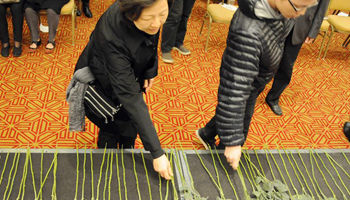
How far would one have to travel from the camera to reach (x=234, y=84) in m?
1.33

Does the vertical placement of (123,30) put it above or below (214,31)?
above

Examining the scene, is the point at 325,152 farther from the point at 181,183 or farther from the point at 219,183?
the point at 181,183

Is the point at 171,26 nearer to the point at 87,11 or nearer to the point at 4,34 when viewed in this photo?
the point at 87,11

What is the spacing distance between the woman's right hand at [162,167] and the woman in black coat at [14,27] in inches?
105

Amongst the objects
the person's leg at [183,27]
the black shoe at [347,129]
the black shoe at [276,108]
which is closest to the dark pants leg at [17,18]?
the person's leg at [183,27]

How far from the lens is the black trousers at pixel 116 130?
1611 millimetres

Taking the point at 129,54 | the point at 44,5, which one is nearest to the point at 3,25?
the point at 44,5

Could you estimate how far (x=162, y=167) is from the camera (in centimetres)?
129

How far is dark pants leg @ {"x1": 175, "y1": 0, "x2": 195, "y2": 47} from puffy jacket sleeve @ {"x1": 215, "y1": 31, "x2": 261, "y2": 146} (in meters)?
2.22

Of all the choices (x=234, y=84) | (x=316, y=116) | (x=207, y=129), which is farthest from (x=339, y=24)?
(x=234, y=84)

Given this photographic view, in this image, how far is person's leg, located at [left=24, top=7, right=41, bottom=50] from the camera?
327 centimetres

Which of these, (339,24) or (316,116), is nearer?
(316,116)

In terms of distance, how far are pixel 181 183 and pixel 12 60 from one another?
106 inches

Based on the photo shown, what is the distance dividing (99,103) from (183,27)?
2.33m
